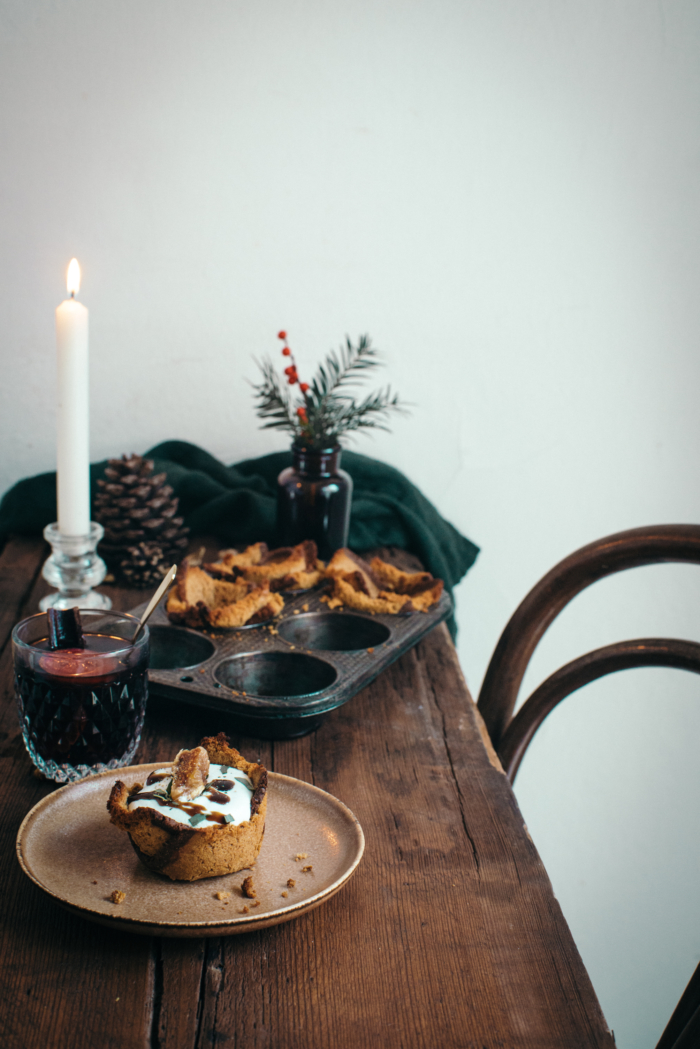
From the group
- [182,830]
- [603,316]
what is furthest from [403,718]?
[603,316]

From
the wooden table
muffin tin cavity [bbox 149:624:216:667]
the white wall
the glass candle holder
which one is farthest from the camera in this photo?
the white wall

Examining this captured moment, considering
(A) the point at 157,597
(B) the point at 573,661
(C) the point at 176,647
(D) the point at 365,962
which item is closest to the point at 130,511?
(C) the point at 176,647

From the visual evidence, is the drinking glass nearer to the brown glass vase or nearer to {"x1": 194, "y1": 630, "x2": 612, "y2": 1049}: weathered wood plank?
{"x1": 194, "y1": 630, "x2": 612, "y2": 1049}: weathered wood plank

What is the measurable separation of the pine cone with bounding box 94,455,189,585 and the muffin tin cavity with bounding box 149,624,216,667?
275 millimetres

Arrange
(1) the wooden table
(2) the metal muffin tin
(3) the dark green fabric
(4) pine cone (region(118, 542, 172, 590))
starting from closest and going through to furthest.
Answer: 1. (1) the wooden table
2. (2) the metal muffin tin
3. (4) pine cone (region(118, 542, 172, 590))
4. (3) the dark green fabric

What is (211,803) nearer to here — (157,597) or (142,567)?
(157,597)

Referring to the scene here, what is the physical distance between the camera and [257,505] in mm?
1296

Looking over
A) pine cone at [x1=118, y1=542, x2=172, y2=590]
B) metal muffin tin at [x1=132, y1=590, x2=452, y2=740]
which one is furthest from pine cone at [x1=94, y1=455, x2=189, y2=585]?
metal muffin tin at [x1=132, y1=590, x2=452, y2=740]

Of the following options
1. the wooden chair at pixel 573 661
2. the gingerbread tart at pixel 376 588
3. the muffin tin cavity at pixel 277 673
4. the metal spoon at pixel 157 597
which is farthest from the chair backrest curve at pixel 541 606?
the metal spoon at pixel 157 597

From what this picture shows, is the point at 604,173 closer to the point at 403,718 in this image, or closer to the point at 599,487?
the point at 599,487

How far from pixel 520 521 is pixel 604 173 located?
699 millimetres

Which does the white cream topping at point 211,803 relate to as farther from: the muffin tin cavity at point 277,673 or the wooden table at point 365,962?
the muffin tin cavity at point 277,673

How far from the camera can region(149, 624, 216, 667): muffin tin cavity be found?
884 millimetres

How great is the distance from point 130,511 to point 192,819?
0.72 m
